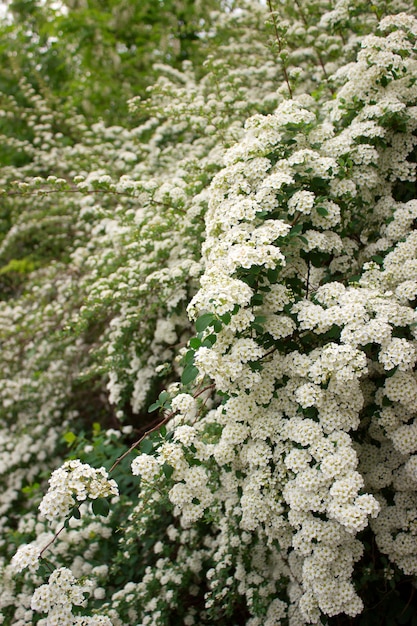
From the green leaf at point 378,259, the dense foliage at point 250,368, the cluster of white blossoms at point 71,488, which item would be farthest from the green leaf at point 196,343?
the green leaf at point 378,259

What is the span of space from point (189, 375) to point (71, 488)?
60cm

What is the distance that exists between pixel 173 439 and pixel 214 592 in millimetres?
1241

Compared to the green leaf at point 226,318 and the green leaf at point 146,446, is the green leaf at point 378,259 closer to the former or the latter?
the green leaf at point 226,318

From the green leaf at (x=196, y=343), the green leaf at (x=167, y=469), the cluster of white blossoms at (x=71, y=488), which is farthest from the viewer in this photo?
the green leaf at (x=196, y=343)

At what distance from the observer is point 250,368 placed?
6.94 ft

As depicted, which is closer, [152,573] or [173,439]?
[173,439]

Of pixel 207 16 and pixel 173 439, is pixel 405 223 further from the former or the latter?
pixel 207 16

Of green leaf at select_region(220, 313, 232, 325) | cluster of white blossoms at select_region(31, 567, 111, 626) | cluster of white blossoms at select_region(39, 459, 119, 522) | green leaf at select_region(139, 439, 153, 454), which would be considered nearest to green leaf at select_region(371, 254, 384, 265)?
green leaf at select_region(220, 313, 232, 325)

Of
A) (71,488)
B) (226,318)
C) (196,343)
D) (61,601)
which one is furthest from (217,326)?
(61,601)

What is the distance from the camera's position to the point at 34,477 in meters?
4.77

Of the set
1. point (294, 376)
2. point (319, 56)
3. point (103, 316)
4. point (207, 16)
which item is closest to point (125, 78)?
point (207, 16)

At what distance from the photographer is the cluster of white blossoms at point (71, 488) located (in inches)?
75.2

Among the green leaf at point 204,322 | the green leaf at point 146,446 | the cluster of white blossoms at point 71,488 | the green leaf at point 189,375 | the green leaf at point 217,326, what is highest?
the green leaf at point 204,322

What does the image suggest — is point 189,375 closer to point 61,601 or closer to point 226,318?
point 226,318
